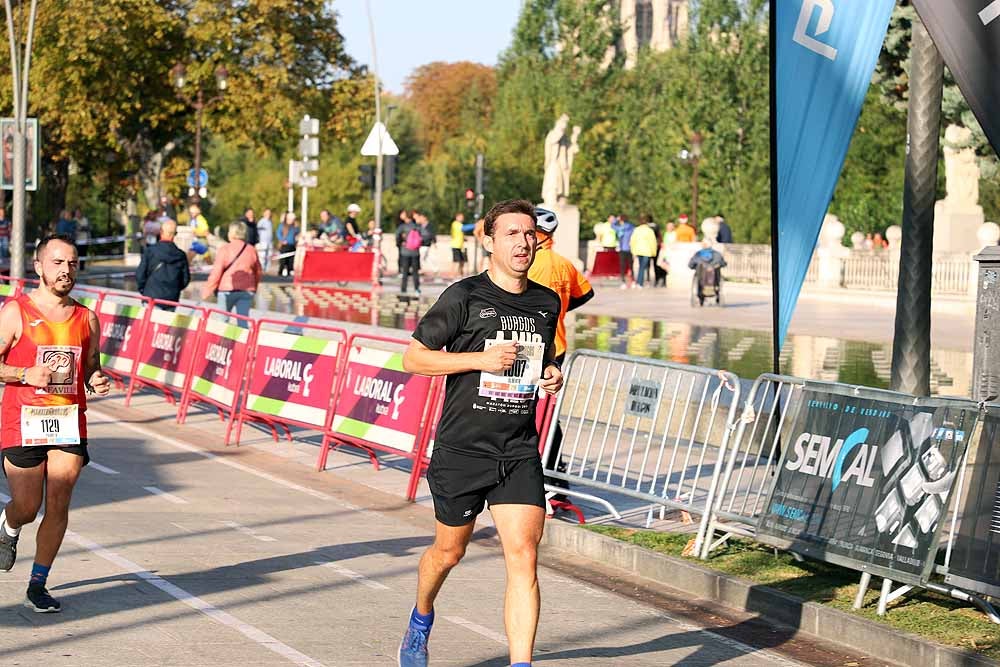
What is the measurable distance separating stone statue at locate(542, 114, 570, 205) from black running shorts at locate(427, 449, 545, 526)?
163ft

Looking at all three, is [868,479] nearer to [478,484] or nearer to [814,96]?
[814,96]

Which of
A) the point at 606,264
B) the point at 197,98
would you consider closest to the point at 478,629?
the point at 606,264

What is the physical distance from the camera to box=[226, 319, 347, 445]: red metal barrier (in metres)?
13.9

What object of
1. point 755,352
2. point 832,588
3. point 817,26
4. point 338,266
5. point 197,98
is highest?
point 197,98

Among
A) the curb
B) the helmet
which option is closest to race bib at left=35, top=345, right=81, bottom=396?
the helmet

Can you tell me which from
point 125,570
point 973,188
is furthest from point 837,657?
point 973,188

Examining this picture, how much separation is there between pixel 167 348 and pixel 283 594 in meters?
9.04

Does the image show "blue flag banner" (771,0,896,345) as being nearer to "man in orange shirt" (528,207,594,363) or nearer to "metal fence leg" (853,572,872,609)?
"man in orange shirt" (528,207,594,363)

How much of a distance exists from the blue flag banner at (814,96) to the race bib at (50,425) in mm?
4052

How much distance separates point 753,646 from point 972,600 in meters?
1.06

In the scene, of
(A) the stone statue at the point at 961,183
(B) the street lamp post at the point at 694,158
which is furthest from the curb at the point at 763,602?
(B) the street lamp post at the point at 694,158

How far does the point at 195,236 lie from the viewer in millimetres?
46000

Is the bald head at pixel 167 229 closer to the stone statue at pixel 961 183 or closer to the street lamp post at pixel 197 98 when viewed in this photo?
the street lamp post at pixel 197 98

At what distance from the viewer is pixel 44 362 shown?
7895mm
